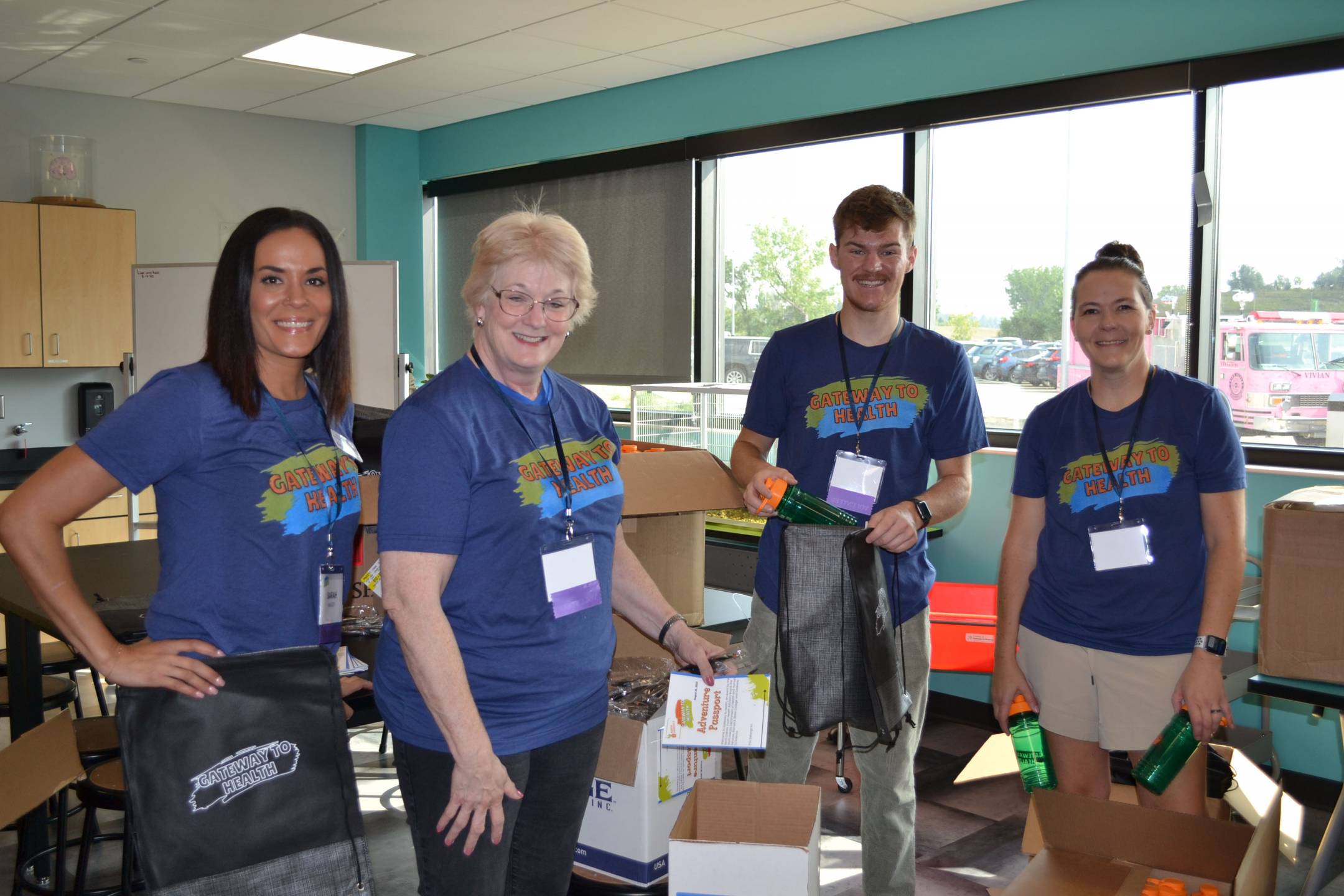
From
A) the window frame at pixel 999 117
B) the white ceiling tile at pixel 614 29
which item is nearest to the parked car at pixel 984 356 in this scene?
the window frame at pixel 999 117

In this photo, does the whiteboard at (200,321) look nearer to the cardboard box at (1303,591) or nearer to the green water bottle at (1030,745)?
the green water bottle at (1030,745)

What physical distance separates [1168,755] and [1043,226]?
9.23 ft

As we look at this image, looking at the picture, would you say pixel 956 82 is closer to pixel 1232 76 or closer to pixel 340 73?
pixel 1232 76

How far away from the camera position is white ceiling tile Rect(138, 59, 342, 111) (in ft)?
17.7

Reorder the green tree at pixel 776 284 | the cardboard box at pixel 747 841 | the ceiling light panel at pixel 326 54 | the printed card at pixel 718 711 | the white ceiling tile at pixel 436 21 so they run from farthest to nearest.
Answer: the green tree at pixel 776 284
the ceiling light panel at pixel 326 54
the white ceiling tile at pixel 436 21
the cardboard box at pixel 747 841
the printed card at pixel 718 711

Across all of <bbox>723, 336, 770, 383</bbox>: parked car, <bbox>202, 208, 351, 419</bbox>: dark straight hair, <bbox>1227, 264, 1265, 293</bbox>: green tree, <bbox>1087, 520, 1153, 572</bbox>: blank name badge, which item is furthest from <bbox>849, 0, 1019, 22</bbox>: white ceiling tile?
<bbox>202, 208, 351, 419</bbox>: dark straight hair

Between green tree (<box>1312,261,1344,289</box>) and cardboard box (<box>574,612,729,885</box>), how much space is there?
2545mm

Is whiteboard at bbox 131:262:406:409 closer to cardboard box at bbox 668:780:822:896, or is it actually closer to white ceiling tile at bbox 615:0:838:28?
white ceiling tile at bbox 615:0:838:28

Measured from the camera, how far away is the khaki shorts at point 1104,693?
196 cm

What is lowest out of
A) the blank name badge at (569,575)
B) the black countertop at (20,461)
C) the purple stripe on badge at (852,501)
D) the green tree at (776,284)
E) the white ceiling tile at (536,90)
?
the black countertop at (20,461)

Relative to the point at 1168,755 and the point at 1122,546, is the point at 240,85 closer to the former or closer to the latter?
the point at 1122,546

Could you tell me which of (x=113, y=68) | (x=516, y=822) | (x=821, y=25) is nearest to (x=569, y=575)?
(x=516, y=822)

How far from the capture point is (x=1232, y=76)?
11.9 ft

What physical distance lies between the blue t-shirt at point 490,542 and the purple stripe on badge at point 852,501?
0.70 meters
